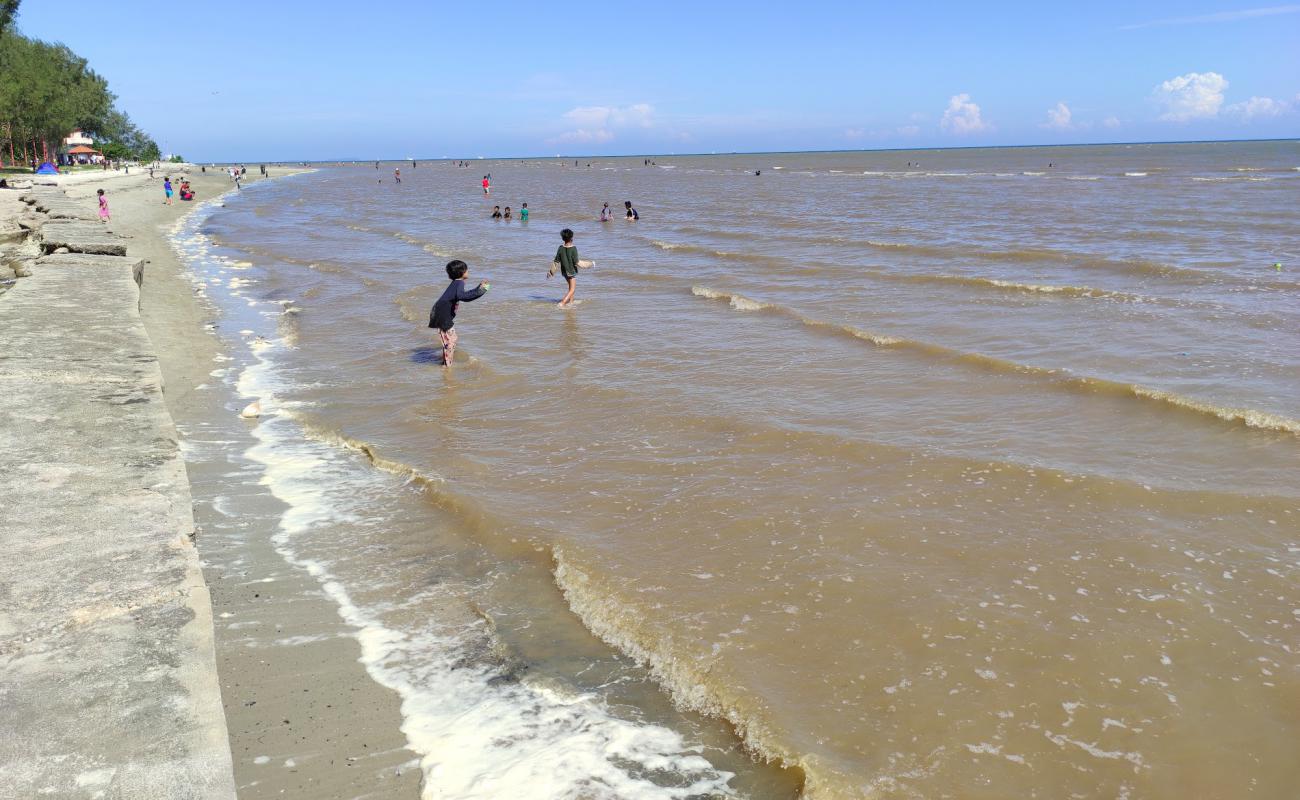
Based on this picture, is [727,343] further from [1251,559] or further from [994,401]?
[1251,559]

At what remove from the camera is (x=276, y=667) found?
4230mm

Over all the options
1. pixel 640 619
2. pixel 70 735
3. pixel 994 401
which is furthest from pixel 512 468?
pixel 994 401

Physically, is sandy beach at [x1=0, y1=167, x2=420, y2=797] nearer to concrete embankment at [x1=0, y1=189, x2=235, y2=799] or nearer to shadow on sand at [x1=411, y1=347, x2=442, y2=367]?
concrete embankment at [x1=0, y1=189, x2=235, y2=799]

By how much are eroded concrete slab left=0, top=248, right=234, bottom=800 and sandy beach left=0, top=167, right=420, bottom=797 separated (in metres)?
0.50

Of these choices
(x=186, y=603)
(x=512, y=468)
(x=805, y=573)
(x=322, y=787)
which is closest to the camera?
(x=322, y=787)

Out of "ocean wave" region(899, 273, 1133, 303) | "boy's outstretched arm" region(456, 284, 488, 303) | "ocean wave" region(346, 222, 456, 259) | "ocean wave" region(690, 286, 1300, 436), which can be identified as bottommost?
"ocean wave" region(690, 286, 1300, 436)

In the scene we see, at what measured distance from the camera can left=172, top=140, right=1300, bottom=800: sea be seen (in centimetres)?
373

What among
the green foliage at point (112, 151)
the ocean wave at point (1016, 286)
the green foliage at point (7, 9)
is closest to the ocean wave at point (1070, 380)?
the ocean wave at point (1016, 286)

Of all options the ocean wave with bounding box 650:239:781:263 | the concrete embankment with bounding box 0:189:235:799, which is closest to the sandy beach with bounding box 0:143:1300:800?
the concrete embankment with bounding box 0:189:235:799

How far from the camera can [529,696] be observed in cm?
404

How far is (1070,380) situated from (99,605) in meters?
9.54

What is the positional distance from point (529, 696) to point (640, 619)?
3.02 ft

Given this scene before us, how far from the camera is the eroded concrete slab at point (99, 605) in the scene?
2797 mm

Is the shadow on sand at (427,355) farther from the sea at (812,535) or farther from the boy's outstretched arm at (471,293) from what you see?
the boy's outstretched arm at (471,293)
